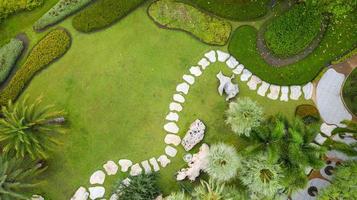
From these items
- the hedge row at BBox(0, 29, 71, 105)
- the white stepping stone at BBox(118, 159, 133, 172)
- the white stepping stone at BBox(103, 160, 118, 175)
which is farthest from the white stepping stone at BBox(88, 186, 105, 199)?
the hedge row at BBox(0, 29, 71, 105)

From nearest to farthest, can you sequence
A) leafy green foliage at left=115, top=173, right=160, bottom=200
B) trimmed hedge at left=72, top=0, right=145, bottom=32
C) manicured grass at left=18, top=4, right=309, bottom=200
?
leafy green foliage at left=115, top=173, right=160, bottom=200 → manicured grass at left=18, top=4, right=309, bottom=200 → trimmed hedge at left=72, top=0, right=145, bottom=32

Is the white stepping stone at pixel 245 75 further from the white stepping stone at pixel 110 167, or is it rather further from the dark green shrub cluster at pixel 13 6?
the dark green shrub cluster at pixel 13 6

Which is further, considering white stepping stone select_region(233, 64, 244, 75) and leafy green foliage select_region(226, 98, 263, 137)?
white stepping stone select_region(233, 64, 244, 75)

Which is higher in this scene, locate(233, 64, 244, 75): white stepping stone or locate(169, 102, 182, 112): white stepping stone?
locate(233, 64, 244, 75): white stepping stone

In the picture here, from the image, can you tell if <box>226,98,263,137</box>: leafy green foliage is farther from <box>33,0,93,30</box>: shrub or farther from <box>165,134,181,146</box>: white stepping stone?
<box>33,0,93,30</box>: shrub

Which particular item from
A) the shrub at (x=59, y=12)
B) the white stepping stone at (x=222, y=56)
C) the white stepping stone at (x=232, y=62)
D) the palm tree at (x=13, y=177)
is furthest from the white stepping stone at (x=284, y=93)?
the palm tree at (x=13, y=177)

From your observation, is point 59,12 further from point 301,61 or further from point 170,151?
point 301,61

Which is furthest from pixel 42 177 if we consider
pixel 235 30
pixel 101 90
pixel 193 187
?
pixel 235 30

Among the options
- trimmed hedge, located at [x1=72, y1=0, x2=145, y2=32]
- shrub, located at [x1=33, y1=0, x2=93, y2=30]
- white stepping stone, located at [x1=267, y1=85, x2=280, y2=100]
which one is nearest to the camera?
white stepping stone, located at [x1=267, y1=85, x2=280, y2=100]
